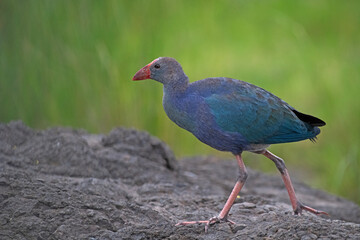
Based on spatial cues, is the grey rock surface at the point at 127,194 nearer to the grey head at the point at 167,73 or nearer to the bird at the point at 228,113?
the bird at the point at 228,113

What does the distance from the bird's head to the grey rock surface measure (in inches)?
31.7

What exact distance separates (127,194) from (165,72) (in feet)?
3.06

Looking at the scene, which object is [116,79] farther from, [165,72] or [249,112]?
[249,112]

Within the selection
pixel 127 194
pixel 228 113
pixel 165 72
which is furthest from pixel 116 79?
pixel 228 113

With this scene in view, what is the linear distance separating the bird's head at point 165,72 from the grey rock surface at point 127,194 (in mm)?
806

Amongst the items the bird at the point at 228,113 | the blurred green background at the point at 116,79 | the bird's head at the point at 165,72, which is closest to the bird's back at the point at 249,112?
the bird at the point at 228,113

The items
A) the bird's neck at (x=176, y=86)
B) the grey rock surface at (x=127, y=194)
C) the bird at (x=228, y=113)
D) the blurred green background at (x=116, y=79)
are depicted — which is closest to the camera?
the grey rock surface at (x=127, y=194)

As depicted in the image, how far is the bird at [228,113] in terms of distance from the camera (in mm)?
4039

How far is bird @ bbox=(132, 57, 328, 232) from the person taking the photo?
→ 404cm

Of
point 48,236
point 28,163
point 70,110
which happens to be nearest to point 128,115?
point 70,110

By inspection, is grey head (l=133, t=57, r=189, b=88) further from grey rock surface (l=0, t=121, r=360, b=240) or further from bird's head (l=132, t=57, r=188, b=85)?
grey rock surface (l=0, t=121, r=360, b=240)

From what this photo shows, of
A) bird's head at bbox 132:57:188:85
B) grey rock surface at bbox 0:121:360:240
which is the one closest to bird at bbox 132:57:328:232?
bird's head at bbox 132:57:188:85

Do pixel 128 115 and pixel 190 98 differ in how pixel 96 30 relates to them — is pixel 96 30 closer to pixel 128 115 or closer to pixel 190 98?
pixel 128 115

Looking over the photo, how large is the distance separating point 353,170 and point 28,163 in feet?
10.7
